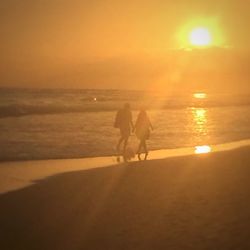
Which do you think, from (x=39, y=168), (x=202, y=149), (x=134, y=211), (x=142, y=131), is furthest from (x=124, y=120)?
(x=134, y=211)

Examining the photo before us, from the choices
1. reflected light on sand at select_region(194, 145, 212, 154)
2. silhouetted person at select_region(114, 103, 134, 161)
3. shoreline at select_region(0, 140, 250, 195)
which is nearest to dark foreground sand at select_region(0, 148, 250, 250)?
shoreline at select_region(0, 140, 250, 195)

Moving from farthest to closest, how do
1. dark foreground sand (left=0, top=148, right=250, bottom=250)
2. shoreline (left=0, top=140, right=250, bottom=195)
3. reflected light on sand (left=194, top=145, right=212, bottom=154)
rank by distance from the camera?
reflected light on sand (left=194, top=145, right=212, bottom=154) → shoreline (left=0, top=140, right=250, bottom=195) → dark foreground sand (left=0, top=148, right=250, bottom=250)

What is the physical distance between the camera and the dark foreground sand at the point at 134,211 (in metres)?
6.54

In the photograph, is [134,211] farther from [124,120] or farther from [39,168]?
[124,120]

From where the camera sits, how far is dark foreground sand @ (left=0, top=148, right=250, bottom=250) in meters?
6.54

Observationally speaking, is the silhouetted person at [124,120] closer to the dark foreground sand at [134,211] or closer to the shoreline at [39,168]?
the shoreline at [39,168]

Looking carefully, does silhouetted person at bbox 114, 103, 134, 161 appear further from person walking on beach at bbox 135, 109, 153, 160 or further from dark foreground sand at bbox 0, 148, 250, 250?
dark foreground sand at bbox 0, 148, 250, 250

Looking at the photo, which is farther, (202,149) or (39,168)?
(202,149)

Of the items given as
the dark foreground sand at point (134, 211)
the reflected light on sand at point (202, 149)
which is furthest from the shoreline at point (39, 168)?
the reflected light on sand at point (202, 149)

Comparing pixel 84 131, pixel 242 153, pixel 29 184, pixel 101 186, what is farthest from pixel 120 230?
pixel 84 131

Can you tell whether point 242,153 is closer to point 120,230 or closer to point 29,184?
point 29,184

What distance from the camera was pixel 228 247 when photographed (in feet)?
19.6

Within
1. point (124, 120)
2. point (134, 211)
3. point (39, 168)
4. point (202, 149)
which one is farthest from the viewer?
point (202, 149)

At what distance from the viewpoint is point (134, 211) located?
788 cm
